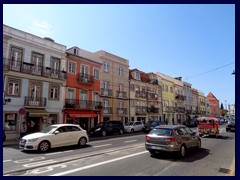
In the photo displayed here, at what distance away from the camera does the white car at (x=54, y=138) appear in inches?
418

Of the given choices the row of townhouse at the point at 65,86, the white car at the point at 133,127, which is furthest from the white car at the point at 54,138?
the white car at the point at 133,127

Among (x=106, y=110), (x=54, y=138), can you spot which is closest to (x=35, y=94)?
(x=54, y=138)

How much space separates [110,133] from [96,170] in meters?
15.7

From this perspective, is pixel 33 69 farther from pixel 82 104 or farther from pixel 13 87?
pixel 82 104

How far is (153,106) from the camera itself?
126 ft

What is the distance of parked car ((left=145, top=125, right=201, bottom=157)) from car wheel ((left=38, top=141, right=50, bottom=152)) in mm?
6025

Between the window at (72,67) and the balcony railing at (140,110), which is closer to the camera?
the window at (72,67)

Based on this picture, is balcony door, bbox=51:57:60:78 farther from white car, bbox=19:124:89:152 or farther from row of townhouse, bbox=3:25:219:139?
white car, bbox=19:124:89:152

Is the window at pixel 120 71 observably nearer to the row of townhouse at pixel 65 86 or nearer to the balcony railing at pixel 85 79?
the row of townhouse at pixel 65 86

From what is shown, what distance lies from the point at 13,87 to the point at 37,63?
3.85m

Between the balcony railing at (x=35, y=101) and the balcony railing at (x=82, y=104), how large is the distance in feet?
9.89

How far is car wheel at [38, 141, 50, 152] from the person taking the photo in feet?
35.1

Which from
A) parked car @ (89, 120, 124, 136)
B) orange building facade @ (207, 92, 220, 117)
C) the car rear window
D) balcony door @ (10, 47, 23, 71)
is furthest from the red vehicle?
orange building facade @ (207, 92, 220, 117)

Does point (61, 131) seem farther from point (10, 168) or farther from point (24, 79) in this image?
point (24, 79)
